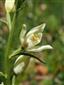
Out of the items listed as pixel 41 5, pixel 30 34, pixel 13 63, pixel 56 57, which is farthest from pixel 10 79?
pixel 41 5

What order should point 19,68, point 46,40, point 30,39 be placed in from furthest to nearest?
point 46,40, point 19,68, point 30,39

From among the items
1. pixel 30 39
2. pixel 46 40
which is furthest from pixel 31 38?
pixel 46 40

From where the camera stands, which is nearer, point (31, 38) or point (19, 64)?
point (31, 38)

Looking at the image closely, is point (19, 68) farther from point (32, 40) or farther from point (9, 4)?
point (9, 4)

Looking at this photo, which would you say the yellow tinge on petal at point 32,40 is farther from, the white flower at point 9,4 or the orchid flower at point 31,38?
the white flower at point 9,4

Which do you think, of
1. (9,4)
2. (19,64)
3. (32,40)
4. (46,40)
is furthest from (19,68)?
(46,40)

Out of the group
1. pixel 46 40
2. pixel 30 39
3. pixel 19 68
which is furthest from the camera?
pixel 46 40

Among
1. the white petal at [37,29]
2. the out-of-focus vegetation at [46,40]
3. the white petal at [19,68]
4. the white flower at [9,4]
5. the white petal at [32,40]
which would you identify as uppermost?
the white flower at [9,4]

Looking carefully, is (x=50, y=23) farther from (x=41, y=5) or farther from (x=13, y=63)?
(x=13, y=63)

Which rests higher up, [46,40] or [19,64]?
[19,64]

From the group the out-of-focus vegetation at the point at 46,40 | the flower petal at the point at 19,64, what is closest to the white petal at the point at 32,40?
the flower petal at the point at 19,64

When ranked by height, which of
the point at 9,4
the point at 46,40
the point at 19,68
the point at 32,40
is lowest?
the point at 46,40
